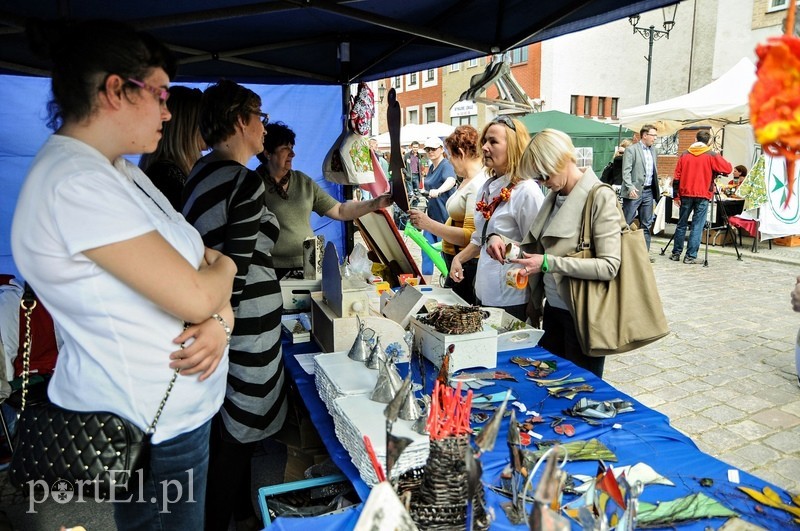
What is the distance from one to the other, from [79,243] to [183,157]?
4.07ft

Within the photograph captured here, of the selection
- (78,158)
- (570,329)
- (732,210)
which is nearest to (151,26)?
(78,158)

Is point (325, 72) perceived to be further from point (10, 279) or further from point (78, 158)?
point (78, 158)

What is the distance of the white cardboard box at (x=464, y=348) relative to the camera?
6.83 feet

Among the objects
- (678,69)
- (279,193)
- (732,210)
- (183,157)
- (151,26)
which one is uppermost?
(678,69)

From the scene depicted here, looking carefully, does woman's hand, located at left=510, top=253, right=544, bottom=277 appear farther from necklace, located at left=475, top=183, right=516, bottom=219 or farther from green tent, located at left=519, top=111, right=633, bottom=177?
green tent, located at left=519, top=111, right=633, bottom=177

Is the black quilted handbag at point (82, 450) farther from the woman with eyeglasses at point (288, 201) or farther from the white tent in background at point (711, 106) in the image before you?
the white tent in background at point (711, 106)

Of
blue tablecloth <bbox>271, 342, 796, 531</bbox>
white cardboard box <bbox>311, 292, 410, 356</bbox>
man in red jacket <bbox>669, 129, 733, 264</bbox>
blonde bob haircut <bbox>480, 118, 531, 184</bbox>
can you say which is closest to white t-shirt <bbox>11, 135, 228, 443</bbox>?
blue tablecloth <bbox>271, 342, 796, 531</bbox>

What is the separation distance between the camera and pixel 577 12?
2.92 meters

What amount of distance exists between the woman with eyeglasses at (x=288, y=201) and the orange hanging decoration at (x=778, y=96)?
2.37m

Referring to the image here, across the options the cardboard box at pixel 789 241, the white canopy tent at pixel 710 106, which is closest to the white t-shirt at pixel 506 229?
the white canopy tent at pixel 710 106

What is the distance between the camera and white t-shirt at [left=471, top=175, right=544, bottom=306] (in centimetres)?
291

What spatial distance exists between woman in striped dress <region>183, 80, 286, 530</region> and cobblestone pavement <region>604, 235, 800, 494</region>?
240cm

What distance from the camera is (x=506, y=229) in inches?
119

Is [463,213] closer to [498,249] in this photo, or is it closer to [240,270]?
[498,249]
